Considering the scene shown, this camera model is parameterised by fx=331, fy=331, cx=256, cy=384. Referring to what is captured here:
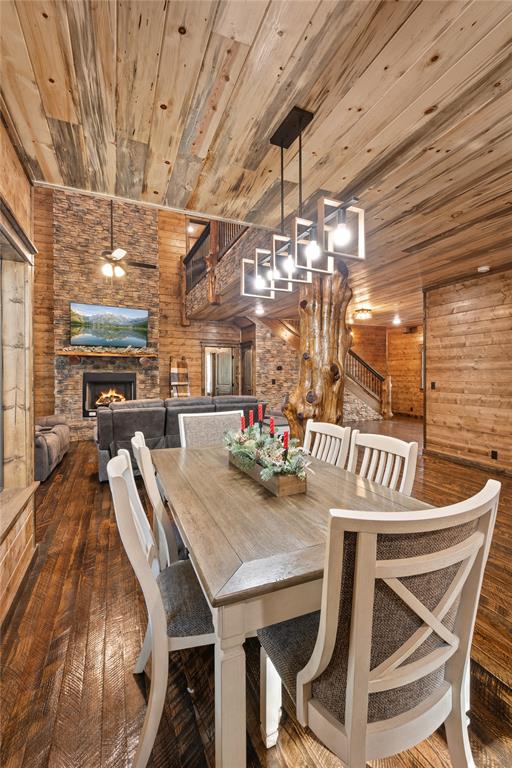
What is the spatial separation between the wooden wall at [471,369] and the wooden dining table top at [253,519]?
3644 mm

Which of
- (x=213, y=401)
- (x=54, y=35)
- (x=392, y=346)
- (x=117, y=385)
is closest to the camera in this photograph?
(x=54, y=35)

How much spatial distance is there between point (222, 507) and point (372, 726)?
0.81m

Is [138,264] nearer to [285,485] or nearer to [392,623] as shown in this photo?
[285,485]

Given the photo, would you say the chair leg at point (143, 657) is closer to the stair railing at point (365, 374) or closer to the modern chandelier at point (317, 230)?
the modern chandelier at point (317, 230)

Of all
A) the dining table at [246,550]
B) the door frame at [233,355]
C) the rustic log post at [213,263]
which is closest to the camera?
the dining table at [246,550]

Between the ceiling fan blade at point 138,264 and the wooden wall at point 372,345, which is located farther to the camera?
the wooden wall at point 372,345

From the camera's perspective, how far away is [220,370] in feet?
30.5

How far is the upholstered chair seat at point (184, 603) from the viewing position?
1197mm

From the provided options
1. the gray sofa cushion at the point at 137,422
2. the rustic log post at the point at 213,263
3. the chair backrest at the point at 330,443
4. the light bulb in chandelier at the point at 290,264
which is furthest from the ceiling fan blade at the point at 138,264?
the chair backrest at the point at 330,443

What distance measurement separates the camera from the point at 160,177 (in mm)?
2135

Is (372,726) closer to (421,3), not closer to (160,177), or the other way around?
(421,3)

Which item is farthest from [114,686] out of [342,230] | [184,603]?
[342,230]

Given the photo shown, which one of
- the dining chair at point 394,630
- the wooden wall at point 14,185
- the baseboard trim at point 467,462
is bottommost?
the baseboard trim at point 467,462

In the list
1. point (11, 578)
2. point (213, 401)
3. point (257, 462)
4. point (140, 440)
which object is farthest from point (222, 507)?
point (213, 401)
